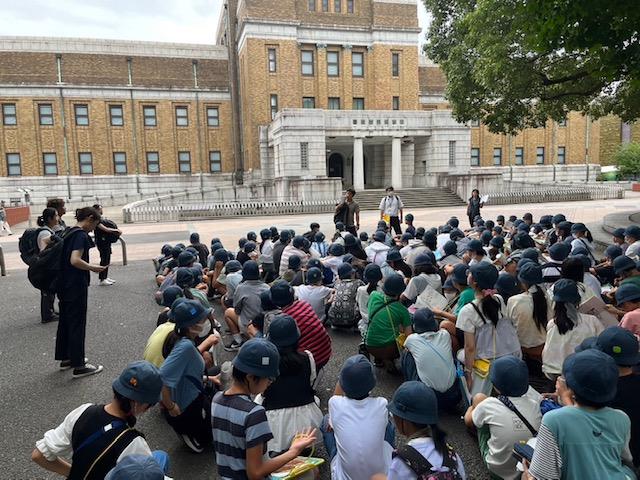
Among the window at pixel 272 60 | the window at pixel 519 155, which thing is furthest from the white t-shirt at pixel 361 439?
the window at pixel 519 155

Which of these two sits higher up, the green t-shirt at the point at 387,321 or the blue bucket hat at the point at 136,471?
the blue bucket hat at the point at 136,471

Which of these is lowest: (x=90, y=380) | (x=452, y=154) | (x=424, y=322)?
(x=90, y=380)

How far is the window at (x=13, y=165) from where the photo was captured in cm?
3888

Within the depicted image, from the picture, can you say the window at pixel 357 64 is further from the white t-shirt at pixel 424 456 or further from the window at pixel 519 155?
the white t-shirt at pixel 424 456

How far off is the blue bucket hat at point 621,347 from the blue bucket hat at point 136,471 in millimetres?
2749

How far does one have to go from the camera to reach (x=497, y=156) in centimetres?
4681

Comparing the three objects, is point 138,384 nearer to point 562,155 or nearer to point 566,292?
point 566,292

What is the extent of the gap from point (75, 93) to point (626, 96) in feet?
133

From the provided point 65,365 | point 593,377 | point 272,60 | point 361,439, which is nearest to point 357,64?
point 272,60

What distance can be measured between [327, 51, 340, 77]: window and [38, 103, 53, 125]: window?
24021 millimetres

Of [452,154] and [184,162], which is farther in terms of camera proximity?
[184,162]

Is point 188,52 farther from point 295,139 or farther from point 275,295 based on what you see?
point 275,295

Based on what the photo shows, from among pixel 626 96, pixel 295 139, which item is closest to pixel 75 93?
pixel 295 139

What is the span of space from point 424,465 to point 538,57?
537 inches
